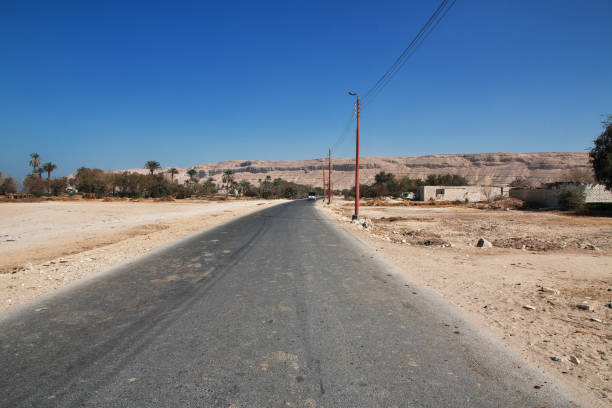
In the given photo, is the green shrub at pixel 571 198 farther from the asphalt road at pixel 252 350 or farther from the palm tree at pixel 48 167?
the palm tree at pixel 48 167

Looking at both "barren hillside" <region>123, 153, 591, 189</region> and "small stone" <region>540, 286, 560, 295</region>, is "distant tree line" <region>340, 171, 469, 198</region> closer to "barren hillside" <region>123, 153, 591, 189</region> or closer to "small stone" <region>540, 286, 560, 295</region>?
"barren hillside" <region>123, 153, 591, 189</region>

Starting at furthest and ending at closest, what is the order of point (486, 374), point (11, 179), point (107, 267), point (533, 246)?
point (11, 179) → point (533, 246) → point (107, 267) → point (486, 374)

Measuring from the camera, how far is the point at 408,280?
6812 mm

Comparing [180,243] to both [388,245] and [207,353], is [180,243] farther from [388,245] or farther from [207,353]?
[207,353]

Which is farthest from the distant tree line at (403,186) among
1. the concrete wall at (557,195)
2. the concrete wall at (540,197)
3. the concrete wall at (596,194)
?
Result: the concrete wall at (596,194)

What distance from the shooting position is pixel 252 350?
3.56 metres

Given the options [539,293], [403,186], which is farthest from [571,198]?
[403,186]

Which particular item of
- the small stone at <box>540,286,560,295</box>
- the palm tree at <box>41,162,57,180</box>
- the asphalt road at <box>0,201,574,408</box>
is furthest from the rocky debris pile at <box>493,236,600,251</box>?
the palm tree at <box>41,162,57,180</box>

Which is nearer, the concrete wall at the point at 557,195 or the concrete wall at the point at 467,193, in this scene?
the concrete wall at the point at 557,195

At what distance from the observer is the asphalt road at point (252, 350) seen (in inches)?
109

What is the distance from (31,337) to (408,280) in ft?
19.8

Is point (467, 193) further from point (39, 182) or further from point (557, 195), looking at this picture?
point (39, 182)

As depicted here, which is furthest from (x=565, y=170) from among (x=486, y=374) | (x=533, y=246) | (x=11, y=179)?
(x=11, y=179)

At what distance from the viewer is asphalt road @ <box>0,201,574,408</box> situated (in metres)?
2.77
